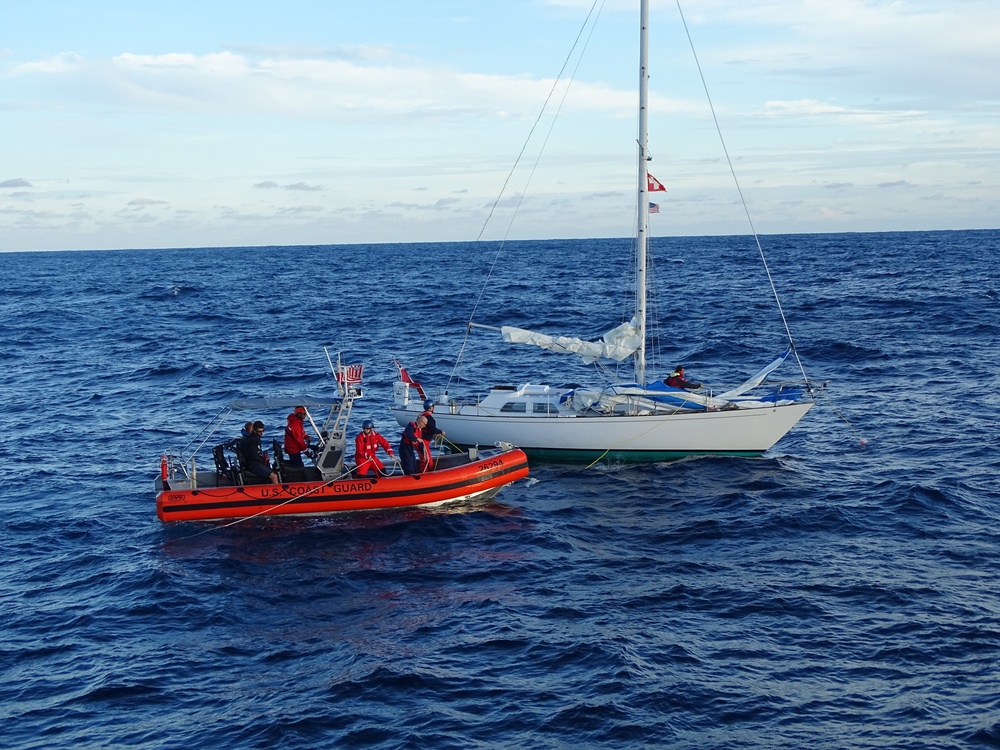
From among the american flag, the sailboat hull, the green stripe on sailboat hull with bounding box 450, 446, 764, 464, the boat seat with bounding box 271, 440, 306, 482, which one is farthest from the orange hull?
the green stripe on sailboat hull with bounding box 450, 446, 764, 464

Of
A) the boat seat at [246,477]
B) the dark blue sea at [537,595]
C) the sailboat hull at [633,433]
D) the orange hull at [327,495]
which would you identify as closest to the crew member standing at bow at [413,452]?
the orange hull at [327,495]

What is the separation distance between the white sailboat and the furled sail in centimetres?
3

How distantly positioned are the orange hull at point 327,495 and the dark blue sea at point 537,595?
1.23ft

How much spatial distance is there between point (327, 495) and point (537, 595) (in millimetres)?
6604

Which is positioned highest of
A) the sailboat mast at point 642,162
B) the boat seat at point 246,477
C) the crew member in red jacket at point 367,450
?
the sailboat mast at point 642,162

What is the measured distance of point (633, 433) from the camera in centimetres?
2625

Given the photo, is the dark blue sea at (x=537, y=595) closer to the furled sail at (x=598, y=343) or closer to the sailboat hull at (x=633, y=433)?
the sailboat hull at (x=633, y=433)

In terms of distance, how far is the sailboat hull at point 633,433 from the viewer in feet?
85.6

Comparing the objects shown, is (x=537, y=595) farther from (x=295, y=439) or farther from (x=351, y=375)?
(x=295, y=439)

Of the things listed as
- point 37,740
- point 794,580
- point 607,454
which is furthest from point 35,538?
point 794,580

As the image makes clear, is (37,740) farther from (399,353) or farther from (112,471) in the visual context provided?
(399,353)

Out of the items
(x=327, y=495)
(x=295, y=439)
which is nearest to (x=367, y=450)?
(x=327, y=495)

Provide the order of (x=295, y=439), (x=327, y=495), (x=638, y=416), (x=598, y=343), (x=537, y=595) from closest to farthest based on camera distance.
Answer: (x=537, y=595) < (x=327, y=495) < (x=295, y=439) < (x=638, y=416) < (x=598, y=343)

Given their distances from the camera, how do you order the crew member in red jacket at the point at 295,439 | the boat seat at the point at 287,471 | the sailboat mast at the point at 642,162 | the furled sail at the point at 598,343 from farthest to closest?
the furled sail at the point at 598,343 < the sailboat mast at the point at 642,162 < the crew member in red jacket at the point at 295,439 < the boat seat at the point at 287,471
